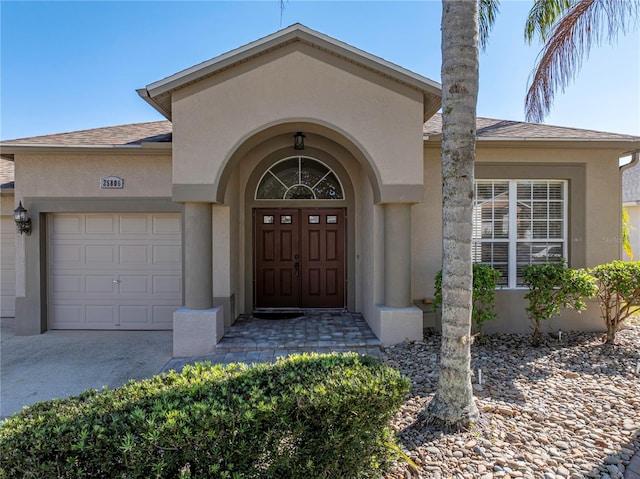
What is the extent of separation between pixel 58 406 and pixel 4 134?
9408 mm

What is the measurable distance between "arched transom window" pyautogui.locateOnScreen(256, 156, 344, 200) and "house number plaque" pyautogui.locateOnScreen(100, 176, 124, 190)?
3133mm

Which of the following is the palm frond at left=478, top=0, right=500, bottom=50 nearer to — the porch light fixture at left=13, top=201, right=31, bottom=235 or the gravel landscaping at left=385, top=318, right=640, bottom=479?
the gravel landscaping at left=385, top=318, right=640, bottom=479

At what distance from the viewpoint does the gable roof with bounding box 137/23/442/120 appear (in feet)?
21.2

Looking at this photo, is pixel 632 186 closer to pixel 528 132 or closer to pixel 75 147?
pixel 528 132

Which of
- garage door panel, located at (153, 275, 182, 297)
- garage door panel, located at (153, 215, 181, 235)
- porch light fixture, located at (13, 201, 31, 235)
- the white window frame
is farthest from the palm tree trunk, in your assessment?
porch light fixture, located at (13, 201, 31, 235)

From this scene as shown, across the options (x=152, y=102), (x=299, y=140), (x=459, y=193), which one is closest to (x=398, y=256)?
(x=459, y=193)

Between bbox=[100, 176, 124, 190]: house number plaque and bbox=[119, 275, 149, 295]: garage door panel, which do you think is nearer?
bbox=[100, 176, 124, 190]: house number plaque

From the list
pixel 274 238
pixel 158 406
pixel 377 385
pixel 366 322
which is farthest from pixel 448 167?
pixel 274 238

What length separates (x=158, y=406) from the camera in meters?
2.61

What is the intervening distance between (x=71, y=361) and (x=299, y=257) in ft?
16.9

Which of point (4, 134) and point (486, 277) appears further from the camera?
point (4, 134)

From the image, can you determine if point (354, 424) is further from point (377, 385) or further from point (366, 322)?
point (366, 322)

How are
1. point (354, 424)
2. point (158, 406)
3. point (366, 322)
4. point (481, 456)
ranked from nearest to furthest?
point (158, 406), point (354, 424), point (481, 456), point (366, 322)

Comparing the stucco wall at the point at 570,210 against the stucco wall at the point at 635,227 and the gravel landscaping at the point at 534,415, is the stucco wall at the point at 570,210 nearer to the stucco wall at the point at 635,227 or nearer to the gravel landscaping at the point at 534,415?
the gravel landscaping at the point at 534,415
